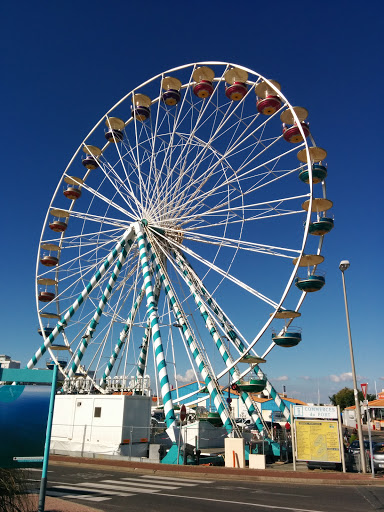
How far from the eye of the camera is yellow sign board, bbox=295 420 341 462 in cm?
1568

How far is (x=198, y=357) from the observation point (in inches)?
806

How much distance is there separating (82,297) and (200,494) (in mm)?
15883

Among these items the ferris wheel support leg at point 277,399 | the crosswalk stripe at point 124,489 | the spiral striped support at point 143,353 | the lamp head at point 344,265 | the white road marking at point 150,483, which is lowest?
the white road marking at point 150,483

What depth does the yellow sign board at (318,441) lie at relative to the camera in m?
15.7

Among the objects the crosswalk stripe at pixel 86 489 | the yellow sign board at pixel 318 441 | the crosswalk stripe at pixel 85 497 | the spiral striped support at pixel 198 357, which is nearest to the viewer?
the crosswalk stripe at pixel 85 497

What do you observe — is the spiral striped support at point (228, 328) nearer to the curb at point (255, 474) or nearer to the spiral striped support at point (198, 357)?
the spiral striped support at point (198, 357)

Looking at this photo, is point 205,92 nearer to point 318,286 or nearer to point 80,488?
point 318,286

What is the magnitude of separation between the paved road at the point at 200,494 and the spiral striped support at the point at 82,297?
38.0 ft

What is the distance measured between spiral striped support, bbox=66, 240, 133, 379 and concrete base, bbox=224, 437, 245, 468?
11106 millimetres

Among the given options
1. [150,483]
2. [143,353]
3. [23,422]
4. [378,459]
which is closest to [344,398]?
[143,353]

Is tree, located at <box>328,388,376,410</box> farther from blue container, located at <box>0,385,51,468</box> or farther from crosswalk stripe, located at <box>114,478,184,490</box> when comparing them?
blue container, located at <box>0,385,51,468</box>

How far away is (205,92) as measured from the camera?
22.4 meters

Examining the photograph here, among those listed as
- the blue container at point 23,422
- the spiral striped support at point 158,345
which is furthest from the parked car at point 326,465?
the blue container at point 23,422

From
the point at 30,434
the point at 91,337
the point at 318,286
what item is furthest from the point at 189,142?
the point at 30,434
